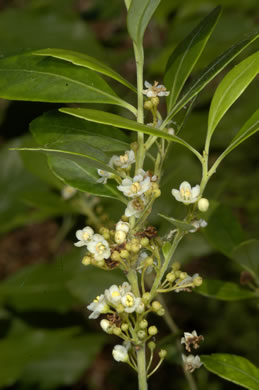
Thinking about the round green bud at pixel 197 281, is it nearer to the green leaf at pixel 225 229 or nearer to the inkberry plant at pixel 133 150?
the inkberry plant at pixel 133 150

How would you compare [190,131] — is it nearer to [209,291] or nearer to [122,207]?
[122,207]

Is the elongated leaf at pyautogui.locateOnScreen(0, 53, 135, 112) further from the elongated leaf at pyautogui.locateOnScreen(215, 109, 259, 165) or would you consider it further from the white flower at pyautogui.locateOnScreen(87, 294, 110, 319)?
the white flower at pyautogui.locateOnScreen(87, 294, 110, 319)

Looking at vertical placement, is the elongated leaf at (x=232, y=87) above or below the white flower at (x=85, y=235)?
above

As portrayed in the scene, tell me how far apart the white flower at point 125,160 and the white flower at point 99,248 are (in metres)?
0.15

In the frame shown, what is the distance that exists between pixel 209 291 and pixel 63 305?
5.37ft

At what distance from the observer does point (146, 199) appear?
0.98 metres

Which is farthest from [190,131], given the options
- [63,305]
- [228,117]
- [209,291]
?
[209,291]

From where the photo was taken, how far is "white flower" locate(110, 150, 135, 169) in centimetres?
103

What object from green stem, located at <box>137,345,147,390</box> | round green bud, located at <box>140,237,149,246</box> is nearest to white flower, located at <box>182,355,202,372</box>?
green stem, located at <box>137,345,147,390</box>

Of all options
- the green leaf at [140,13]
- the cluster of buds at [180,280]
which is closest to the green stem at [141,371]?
the cluster of buds at [180,280]

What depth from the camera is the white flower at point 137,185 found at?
37.7 inches

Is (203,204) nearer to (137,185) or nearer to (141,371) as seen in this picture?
(137,185)

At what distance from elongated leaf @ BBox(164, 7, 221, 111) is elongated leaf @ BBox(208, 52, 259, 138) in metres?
0.07

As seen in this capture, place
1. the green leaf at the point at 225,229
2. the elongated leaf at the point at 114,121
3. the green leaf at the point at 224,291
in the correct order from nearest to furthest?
the elongated leaf at the point at 114,121 < the green leaf at the point at 224,291 < the green leaf at the point at 225,229
